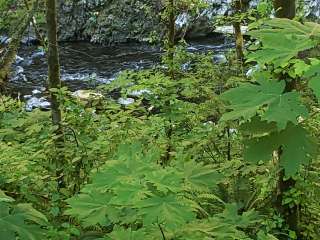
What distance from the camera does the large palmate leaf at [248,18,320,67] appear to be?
1.83 metres

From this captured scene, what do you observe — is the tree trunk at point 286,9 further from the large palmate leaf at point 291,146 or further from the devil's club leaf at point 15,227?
the devil's club leaf at point 15,227

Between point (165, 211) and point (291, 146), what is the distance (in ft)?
2.00

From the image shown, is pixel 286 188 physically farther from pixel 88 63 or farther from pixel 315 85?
pixel 88 63

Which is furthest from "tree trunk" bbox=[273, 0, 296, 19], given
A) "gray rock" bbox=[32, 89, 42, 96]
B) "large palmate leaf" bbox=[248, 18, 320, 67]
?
"gray rock" bbox=[32, 89, 42, 96]

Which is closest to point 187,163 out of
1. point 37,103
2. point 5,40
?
point 5,40

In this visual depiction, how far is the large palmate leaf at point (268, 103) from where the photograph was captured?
175 centimetres

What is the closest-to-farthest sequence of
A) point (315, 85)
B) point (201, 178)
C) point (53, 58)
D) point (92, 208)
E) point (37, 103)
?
point (315, 85), point (92, 208), point (201, 178), point (53, 58), point (37, 103)

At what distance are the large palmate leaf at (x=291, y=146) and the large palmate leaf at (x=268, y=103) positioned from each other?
0.17 metres

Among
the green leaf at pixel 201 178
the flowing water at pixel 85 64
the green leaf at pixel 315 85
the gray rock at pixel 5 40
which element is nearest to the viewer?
the green leaf at pixel 315 85

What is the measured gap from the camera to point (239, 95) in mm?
1896

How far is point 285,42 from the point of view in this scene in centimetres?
187

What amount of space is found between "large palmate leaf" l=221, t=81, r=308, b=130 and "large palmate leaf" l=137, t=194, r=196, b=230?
0.41 meters

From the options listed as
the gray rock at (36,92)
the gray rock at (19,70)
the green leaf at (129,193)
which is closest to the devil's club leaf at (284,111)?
the green leaf at (129,193)

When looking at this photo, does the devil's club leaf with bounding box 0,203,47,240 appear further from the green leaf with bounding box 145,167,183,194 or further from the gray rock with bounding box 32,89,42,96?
the gray rock with bounding box 32,89,42,96
